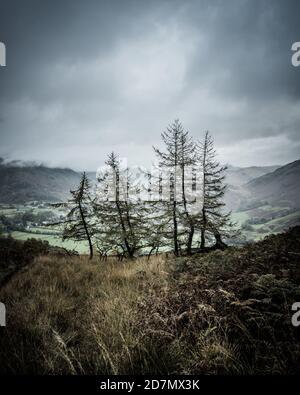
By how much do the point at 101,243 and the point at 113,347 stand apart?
46.4 ft

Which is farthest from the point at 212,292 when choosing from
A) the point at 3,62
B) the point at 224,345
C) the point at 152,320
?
the point at 3,62

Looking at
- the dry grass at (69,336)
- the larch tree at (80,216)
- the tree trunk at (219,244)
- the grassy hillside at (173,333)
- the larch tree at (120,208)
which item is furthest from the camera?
the larch tree at (80,216)

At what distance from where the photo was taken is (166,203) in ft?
51.1

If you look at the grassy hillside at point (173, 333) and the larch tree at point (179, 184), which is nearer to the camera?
the grassy hillside at point (173, 333)

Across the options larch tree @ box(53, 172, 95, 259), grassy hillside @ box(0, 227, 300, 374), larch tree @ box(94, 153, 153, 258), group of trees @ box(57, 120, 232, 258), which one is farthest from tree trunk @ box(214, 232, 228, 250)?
grassy hillside @ box(0, 227, 300, 374)

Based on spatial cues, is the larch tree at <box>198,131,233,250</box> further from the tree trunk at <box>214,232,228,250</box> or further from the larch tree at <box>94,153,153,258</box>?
the larch tree at <box>94,153,153,258</box>

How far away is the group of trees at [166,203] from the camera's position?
15586 millimetres

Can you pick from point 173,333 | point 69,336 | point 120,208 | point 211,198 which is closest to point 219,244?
point 211,198

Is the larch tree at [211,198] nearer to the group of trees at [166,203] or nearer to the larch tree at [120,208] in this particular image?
the group of trees at [166,203]

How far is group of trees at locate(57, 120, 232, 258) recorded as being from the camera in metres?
15.6

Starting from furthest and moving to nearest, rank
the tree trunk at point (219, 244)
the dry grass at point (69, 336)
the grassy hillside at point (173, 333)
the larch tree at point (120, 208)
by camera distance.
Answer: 1. the larch tree at point (120, 208)
2. the tree trunk at point (219, 244)
3. the dry grass at point (69, 336)
4. the grassy hillside at point (173, 333)

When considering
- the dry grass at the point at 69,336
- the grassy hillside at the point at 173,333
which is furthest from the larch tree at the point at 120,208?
the grassy hillside at the point at 173,333

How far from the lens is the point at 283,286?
322 cm

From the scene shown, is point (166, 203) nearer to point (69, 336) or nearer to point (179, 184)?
point (179, 184)
